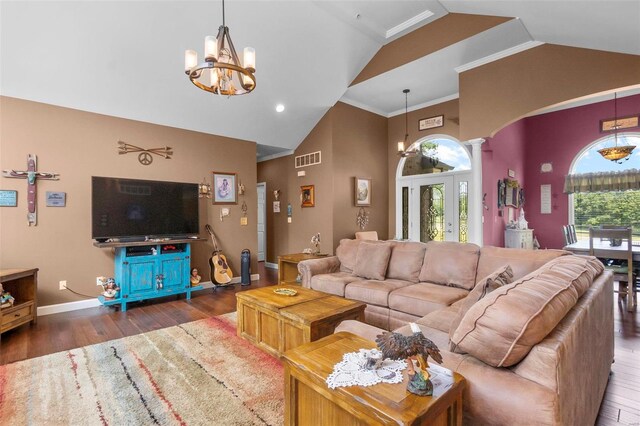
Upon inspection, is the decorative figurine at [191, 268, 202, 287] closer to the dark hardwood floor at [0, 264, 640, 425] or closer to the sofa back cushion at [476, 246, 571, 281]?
the dark hardwood floor at [0, 264, 640, 425]

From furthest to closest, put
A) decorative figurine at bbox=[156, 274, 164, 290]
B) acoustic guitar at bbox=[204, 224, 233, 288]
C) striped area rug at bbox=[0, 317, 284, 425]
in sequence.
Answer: acoustic guitar at bbox=[204, 224, 233, 288] → decorative figurine at bbox=[156, 274, 164, 290] → striped area rug at bbox=[0, 317, 284, 425]

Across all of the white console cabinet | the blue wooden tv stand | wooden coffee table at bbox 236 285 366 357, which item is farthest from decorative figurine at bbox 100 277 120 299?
the white console cabinet

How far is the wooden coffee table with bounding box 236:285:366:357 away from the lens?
2.37m

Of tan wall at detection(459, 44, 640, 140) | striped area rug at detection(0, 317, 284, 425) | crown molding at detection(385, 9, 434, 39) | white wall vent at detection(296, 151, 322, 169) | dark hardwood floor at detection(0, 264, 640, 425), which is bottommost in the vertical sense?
dark hardwood floor at detection(0, 264, 640, 425)

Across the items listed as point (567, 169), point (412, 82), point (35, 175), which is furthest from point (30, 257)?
point (567, 169)

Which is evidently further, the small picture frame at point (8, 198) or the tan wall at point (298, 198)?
the tan wall at point (298, 198)

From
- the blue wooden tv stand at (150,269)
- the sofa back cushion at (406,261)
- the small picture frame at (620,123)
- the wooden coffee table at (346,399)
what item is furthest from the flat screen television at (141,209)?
the small picture frame at (620,123)

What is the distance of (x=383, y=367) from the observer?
129 cm

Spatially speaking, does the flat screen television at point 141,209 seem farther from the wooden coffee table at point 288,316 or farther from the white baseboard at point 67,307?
the wooden coffee table at point 288,316

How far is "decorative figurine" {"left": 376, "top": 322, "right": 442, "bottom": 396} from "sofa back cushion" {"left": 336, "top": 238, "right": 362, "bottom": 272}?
9.40 feet

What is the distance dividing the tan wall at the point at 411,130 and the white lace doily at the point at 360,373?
5442mm

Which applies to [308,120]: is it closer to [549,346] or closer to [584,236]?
[549,346]

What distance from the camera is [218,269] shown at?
5.08 meters

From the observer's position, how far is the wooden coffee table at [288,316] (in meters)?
2.37
